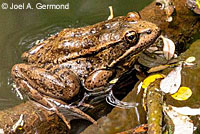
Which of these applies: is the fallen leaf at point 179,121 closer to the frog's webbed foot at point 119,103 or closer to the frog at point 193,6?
the frog's webbed foot at point 119,103

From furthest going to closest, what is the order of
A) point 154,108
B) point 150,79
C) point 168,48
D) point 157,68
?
point 168,48, point 157,68, point 150,79, point 154,108

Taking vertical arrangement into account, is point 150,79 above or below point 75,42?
below

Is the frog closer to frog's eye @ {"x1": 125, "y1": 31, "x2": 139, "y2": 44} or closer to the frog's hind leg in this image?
frog's eye @ {"x1": 125, "y1": 31, "x2": 139, "y2": 44}

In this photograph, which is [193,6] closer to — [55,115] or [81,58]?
[81,58]

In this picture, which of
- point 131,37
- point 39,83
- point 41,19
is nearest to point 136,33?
point 131,37

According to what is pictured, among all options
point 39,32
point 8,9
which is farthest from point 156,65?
point 8,9

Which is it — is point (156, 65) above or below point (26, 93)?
above

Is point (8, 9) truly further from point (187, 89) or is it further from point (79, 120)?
point (187, 89)
